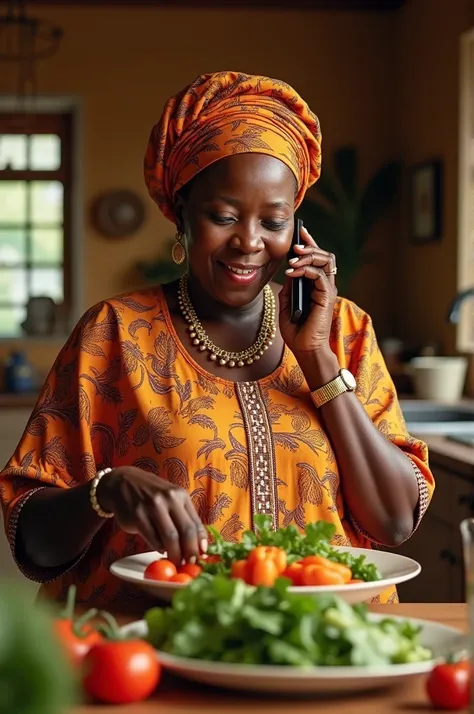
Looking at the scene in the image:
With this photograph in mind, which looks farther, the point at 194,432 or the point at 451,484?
the point at 451,484

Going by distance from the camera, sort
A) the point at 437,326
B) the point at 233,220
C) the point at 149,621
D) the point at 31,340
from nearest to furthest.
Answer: the point at 149,621 → the point at 233,220 → the point at 437,326 → the point at 31,340

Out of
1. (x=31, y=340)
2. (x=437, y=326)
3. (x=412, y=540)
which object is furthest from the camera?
(x=31, y=340)

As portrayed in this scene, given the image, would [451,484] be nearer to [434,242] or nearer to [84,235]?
[434,242]

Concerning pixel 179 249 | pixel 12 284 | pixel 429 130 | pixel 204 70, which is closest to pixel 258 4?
pixel 204 70

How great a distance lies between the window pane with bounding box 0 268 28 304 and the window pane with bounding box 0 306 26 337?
0.05 metres

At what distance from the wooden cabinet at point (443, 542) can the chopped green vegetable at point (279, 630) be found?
2126 mm

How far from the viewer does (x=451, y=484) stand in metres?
3.20

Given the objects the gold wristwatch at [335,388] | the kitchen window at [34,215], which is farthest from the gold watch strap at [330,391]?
the kitchen window at [34,215]

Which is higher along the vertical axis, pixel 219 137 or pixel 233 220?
pixel 219 137

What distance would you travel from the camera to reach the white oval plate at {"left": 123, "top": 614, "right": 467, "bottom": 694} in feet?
2.98

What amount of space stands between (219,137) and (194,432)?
0.44 m

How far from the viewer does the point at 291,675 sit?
902 mm

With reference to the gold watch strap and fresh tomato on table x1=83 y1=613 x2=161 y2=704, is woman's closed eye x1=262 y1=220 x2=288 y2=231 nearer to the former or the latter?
the gold watch strap

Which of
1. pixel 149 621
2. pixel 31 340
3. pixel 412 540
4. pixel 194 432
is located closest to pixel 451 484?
pixel 412 540
